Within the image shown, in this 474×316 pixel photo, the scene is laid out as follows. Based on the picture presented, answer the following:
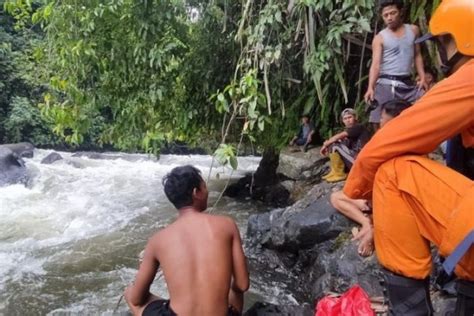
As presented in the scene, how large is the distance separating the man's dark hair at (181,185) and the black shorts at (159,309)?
1.69 ft

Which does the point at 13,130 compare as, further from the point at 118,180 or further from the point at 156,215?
the point at 156,215

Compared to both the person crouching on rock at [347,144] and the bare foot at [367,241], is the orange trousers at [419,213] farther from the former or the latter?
the person crouching on rock at [347,144]

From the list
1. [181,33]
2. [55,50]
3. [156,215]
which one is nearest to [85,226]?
[156,215]

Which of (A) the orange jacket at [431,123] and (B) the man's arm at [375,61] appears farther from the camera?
(B) the man's arm at [375,61]

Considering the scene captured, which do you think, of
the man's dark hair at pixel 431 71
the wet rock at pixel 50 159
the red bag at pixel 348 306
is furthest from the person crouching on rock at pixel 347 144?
the wet rock at pixel 50 159

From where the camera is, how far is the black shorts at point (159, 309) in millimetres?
2564

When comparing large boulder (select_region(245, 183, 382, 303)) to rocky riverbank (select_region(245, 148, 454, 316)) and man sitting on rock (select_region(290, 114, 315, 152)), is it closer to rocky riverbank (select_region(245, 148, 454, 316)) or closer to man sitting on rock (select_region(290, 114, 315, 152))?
rocky riverbank (select_region(245, 148, 454, 316))

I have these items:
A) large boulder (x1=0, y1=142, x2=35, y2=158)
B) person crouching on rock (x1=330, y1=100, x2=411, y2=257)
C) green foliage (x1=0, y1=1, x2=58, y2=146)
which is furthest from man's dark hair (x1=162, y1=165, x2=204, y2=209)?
green foliage (x1=0, y1=1, x2=58, y2=146)

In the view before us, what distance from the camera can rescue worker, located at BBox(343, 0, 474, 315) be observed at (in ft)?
5.38

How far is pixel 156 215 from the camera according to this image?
8.43 m

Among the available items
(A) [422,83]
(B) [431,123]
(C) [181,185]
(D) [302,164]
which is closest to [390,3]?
(A) [422,83]

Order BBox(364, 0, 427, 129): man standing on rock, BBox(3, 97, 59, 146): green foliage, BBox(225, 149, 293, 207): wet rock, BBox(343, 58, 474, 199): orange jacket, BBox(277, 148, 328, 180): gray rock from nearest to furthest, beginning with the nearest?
BBox(343, 58, 474, 199): orange jacket, BBox(364, 0, 427, 129): man standing on rock, BBox(277, 148, 328, 180): gray rock, BBox(225, 149, 293, 207): wet rock, BBox(3, 97, 59, 146): green foliage

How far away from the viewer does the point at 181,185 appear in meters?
2.65

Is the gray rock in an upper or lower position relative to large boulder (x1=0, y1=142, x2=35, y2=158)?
upper
